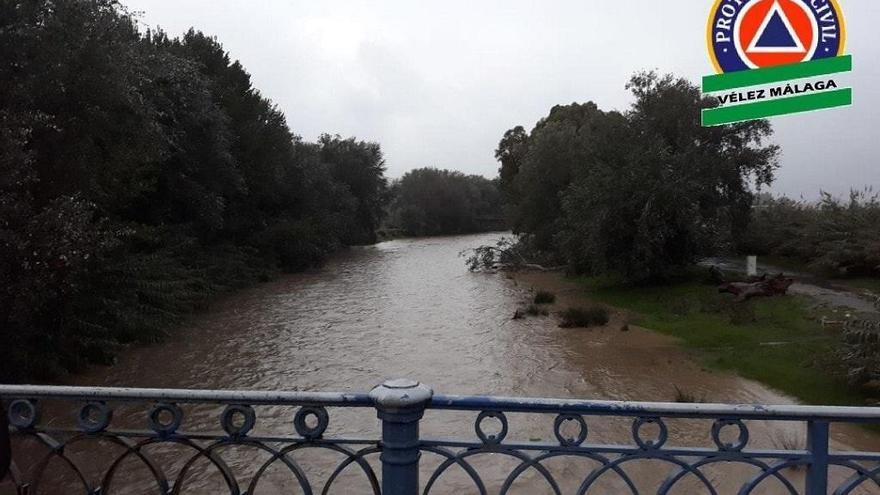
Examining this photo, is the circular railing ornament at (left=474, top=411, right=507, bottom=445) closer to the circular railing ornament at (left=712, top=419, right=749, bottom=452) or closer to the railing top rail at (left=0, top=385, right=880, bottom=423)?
the railing top rail at (left=0, top=385, right=880, bottom=423)

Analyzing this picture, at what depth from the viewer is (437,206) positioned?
6738 cm

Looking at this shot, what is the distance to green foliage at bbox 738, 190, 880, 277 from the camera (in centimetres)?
1838

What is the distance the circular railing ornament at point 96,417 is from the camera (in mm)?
2631

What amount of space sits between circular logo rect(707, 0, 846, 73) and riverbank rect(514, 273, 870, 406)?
4521mm

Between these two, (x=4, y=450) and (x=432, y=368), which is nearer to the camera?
→ (x=4, y=450)

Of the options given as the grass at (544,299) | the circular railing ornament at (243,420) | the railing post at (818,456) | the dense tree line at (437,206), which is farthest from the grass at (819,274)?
the dense tree line at (437,206)

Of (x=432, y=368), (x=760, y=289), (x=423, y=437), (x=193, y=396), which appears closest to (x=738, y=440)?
(x=423, y=437)

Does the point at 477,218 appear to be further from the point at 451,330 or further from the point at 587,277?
the point at 451,330

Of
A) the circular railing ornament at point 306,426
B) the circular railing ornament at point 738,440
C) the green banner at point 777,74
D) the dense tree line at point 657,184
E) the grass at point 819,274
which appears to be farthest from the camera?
the dense tree line at point 657,184

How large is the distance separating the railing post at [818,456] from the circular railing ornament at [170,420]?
2.45 meters

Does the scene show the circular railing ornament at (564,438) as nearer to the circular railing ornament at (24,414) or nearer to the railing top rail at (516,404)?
the railing top rail at (516,404)

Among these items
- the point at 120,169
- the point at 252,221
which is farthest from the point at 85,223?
the point at 252,221

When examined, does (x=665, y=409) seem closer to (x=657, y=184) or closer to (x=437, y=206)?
(x=657, y=184)

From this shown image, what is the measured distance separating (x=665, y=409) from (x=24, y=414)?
8.75 ft
